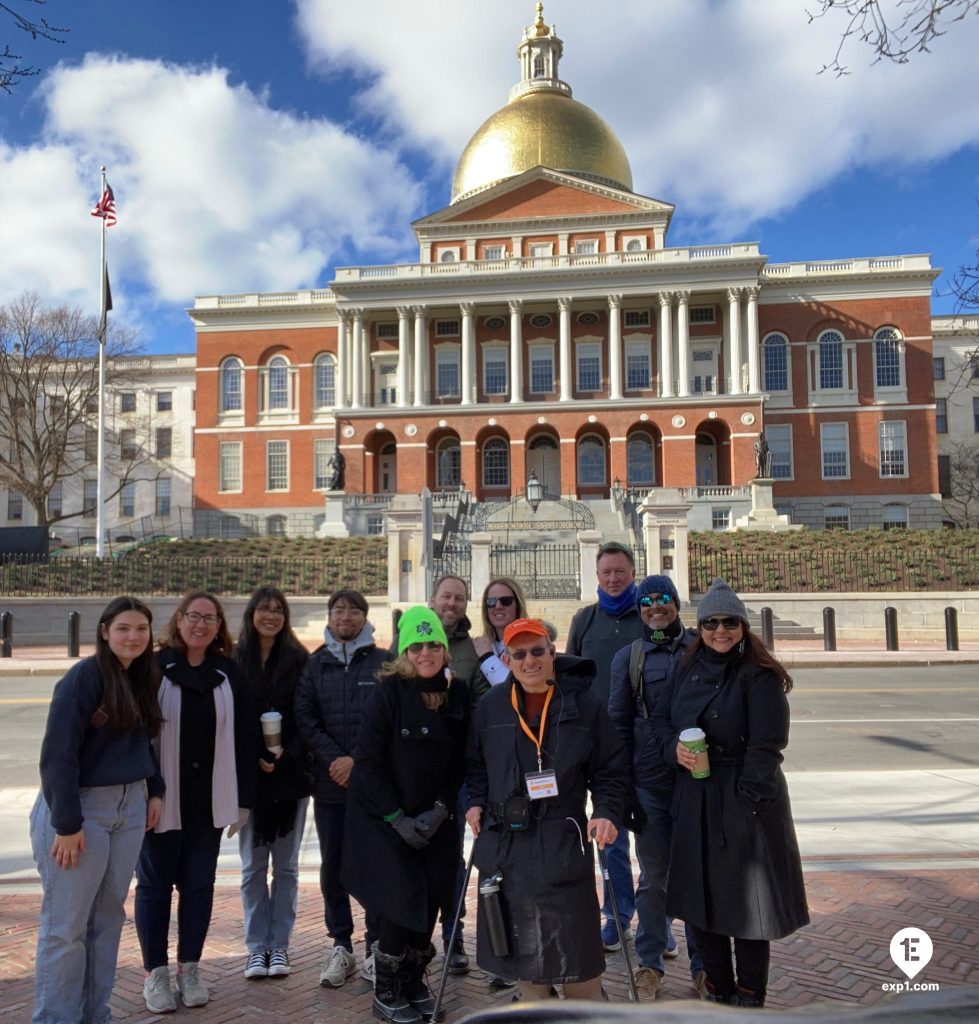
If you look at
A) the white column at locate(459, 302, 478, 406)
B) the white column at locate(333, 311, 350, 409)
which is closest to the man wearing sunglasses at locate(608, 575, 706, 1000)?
the white column at locate(459, 302, 478, 406)

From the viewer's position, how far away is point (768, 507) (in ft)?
140

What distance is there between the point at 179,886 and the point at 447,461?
45.8 meters

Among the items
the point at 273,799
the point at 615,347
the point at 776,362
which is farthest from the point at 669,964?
the point at 776,362

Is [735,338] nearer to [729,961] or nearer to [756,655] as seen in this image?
[756,655]

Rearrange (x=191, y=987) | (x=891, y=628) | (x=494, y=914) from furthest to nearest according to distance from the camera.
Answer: (x=891, y=628), (x=191, y=987), (x=494, y=914)

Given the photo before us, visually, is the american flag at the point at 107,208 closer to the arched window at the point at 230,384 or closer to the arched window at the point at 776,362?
the arched window at the point at 230,384

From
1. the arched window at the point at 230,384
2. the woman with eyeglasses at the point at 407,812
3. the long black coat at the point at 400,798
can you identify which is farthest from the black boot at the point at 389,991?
the arched window at the point at 230,384

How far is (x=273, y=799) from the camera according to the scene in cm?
481

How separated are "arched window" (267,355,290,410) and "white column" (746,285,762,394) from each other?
88.9 feet

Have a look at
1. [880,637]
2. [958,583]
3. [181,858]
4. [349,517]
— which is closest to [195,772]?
[181,858]

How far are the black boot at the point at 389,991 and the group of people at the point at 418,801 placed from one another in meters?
0.01

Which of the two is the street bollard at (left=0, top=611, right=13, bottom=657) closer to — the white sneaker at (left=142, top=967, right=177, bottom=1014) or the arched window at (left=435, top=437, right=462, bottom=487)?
the white sneaker at (left=142, top=967, right=177, bottom=1014)

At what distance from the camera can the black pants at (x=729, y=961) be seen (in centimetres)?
391

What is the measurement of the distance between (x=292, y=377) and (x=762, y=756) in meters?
52.7
